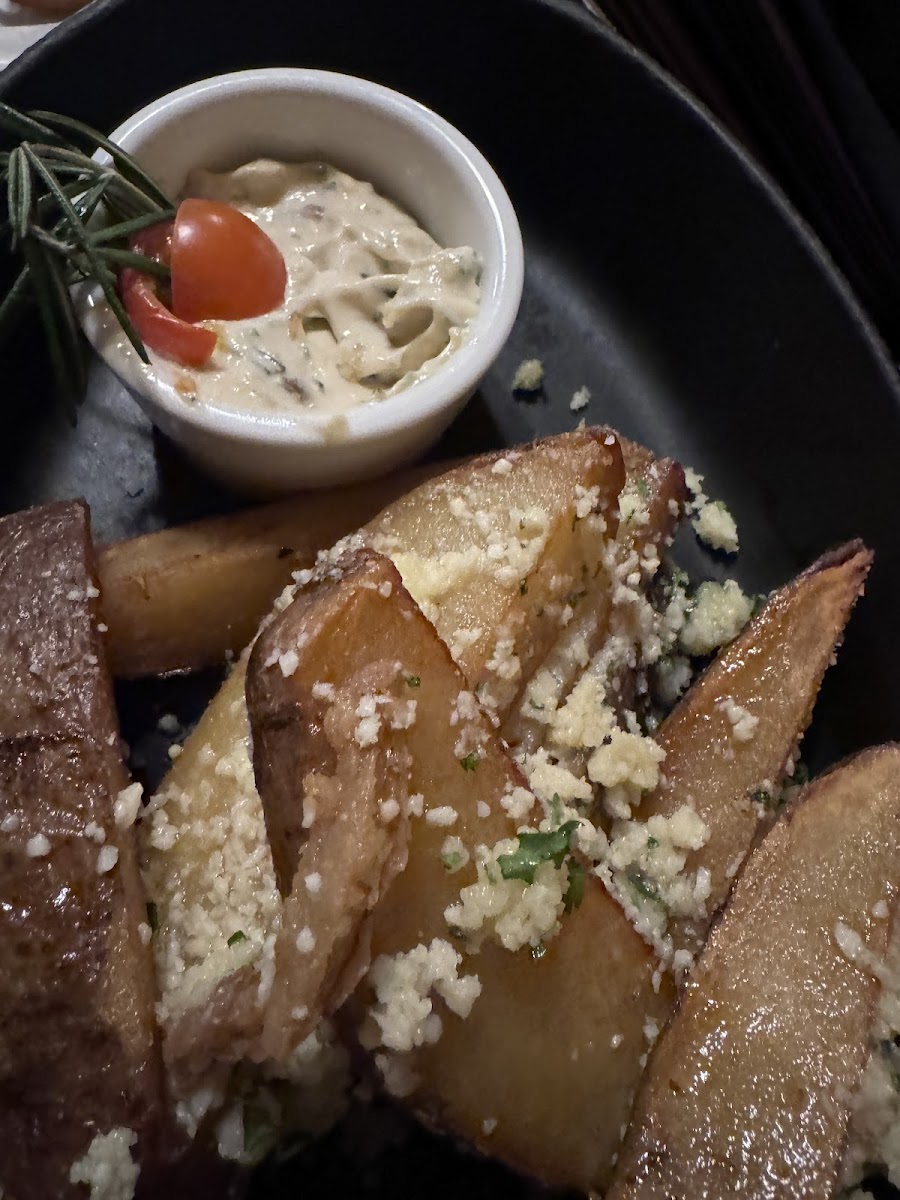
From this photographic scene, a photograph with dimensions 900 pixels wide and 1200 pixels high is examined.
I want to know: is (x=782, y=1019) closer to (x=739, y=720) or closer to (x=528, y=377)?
(x=739, y=720)

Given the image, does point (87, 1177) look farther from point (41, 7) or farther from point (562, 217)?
point (41, 7)

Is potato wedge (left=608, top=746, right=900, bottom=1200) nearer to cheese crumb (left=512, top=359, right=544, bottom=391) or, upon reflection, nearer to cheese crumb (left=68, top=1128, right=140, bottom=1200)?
cheese crumb (left=68, top=1128, right=140, bottom=1200)

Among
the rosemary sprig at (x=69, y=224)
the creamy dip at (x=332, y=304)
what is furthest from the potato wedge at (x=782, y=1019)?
the rosemary sprig at (x=69, y=224)

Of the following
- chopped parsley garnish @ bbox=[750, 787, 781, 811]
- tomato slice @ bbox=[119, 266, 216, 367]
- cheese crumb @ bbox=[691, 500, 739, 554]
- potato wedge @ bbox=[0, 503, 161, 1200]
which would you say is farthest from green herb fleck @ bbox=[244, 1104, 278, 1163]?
cheese crumb @ bbox=[691, 500, 739, 554]

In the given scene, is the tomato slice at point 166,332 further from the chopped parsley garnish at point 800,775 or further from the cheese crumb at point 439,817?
the chopped parsley garnish at point 800,775

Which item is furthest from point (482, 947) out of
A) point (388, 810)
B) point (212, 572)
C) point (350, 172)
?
point (350, 172)

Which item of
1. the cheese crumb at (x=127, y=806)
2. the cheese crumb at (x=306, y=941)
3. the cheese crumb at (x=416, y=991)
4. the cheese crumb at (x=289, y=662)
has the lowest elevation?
the cheese crumb at (x=416, y=991)
